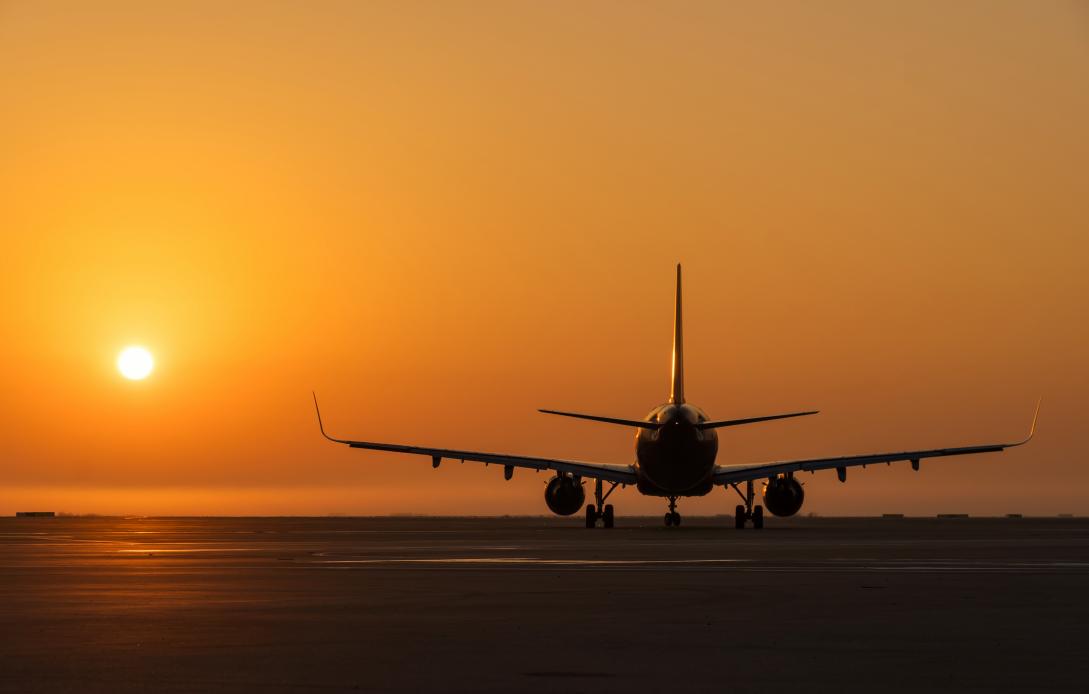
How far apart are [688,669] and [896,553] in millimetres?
27092

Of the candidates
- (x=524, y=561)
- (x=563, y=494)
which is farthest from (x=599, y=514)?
(x=524, y=561)

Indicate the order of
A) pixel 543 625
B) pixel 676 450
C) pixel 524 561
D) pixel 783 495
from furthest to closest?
pixel 783 495 → pixel 676 450 → pixel 524 561 → pixel 543 625

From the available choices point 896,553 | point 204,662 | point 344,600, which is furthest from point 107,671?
point 896,553

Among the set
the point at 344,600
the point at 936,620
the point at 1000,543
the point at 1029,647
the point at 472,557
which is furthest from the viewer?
the point at 1000,543

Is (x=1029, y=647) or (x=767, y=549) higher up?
(x=767, y=549)

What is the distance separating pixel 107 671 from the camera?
581 inches

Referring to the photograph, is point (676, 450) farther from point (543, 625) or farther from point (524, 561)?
point (543, 625)

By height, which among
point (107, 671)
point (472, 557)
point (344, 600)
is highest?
point (472, 557)

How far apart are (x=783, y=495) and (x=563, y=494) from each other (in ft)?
31.9

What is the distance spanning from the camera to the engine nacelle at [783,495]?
7400cm

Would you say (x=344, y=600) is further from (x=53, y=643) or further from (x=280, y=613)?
(x=53, y=643)

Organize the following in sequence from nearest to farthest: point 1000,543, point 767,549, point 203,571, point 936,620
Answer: point 936,620
point 203,571
point 767,549
point 1000,543

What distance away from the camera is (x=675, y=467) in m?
69.9

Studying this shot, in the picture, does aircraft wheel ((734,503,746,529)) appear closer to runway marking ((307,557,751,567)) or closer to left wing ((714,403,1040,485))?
left wing ((714,403,1040,485))
